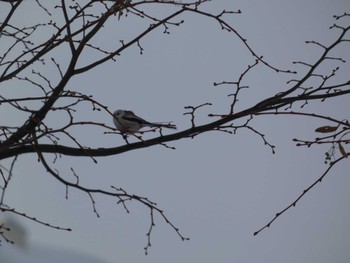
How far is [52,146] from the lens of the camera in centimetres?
329

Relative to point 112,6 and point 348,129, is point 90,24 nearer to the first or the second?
point 112,6

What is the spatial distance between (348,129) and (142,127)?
379 cm

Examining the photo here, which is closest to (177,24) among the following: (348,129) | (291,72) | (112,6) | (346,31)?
(112,6)

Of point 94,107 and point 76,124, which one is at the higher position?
point 94,107

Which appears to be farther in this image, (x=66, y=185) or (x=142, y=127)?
(x=142, y=127)

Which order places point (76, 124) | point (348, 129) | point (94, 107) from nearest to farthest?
1. point (348, 129)
2. point (76, 124)
3. point (94, 107)

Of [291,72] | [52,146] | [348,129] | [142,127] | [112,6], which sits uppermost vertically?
[142,127]

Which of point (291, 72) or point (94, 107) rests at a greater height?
point (291, 72)

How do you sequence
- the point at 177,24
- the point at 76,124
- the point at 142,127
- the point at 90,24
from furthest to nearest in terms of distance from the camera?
1. the point at 142,127
2. the point at 177,24
3. the point at 90,24
4. the point at 76,124

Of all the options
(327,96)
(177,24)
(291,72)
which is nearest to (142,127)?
(177,24)

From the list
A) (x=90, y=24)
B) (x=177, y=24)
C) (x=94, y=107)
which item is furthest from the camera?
(x=177, y=24)

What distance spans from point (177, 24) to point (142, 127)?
2.64 metres

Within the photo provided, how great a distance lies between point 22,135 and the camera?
3268 millimetres

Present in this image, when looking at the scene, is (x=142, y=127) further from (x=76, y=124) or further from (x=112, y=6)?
(x=76, y=124)
